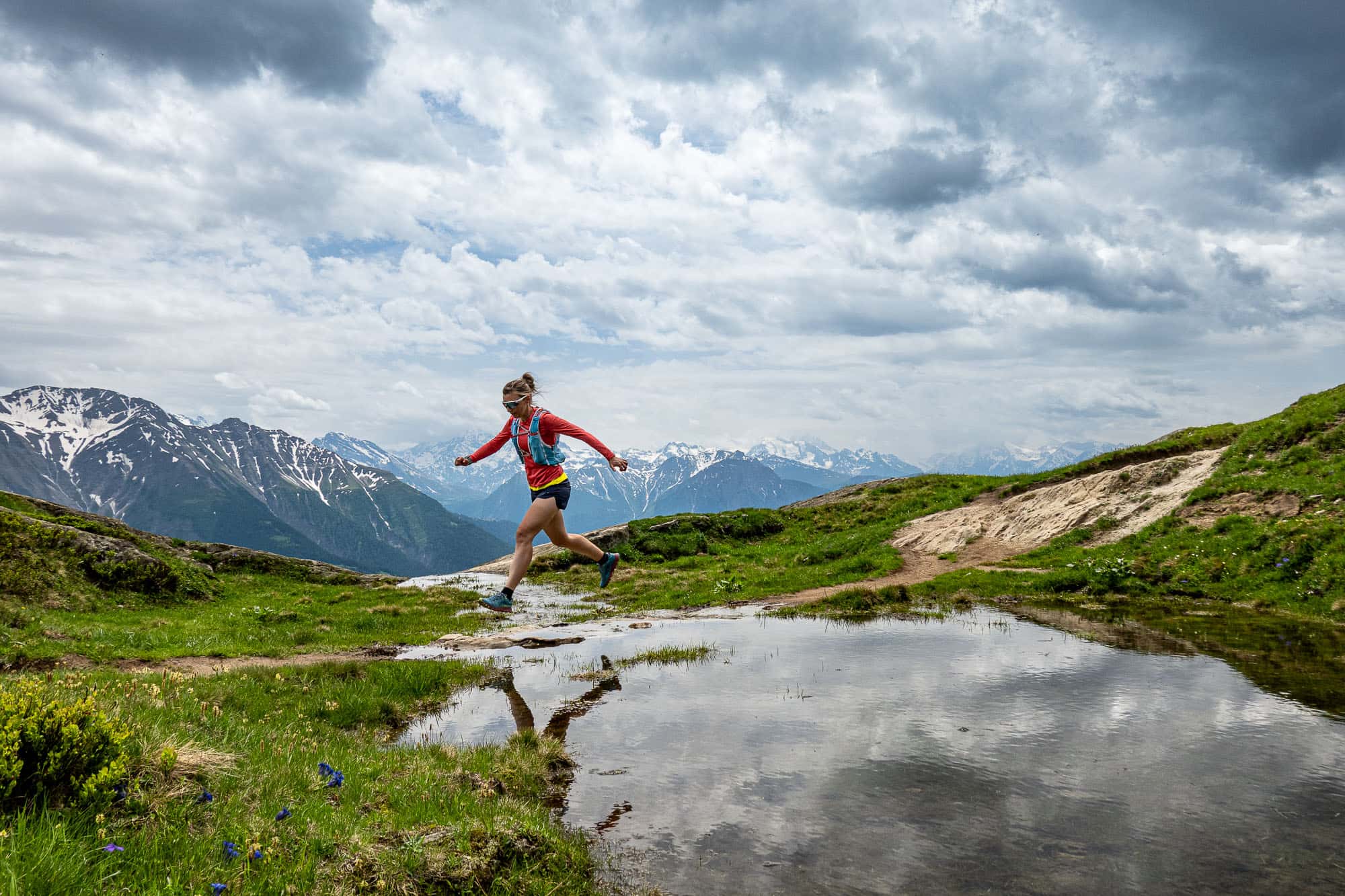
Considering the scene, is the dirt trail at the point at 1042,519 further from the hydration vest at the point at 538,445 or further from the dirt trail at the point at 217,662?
the dirt trail at the point at 217,662

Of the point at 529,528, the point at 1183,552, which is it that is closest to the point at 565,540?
the point at 529,528

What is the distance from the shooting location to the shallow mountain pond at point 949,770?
4.87 meters

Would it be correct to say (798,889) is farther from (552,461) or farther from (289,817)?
(552,461)

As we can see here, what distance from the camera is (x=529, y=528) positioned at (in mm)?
15898

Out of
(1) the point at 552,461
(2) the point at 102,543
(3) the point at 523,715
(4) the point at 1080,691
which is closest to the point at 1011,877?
(4) the point at 1080,691

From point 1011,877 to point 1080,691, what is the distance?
4879 millimetres

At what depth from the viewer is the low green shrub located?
443cm

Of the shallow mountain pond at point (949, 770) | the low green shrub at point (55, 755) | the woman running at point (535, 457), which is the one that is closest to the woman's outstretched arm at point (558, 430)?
the woman running at point (535, 457)

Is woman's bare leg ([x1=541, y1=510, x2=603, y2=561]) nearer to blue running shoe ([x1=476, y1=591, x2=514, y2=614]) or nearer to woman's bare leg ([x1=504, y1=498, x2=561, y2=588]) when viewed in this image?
woman's bare leg ([x1=504, y1=498, x2=561, y2=588])

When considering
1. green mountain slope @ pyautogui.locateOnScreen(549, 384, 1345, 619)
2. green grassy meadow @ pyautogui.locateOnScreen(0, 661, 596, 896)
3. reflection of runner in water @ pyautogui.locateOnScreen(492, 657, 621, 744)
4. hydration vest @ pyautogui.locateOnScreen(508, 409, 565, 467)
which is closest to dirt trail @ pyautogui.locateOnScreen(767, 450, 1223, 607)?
green mountain slope @ pyautogui.locateOnScreen(549, 384, 1345, 619)

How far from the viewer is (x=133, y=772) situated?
5047 millimetres

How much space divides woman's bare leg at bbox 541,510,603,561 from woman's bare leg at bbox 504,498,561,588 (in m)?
0.14

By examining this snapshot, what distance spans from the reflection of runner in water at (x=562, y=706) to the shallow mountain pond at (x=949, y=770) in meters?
0.05

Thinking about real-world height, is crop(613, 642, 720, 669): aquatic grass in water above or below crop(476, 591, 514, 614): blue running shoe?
below
